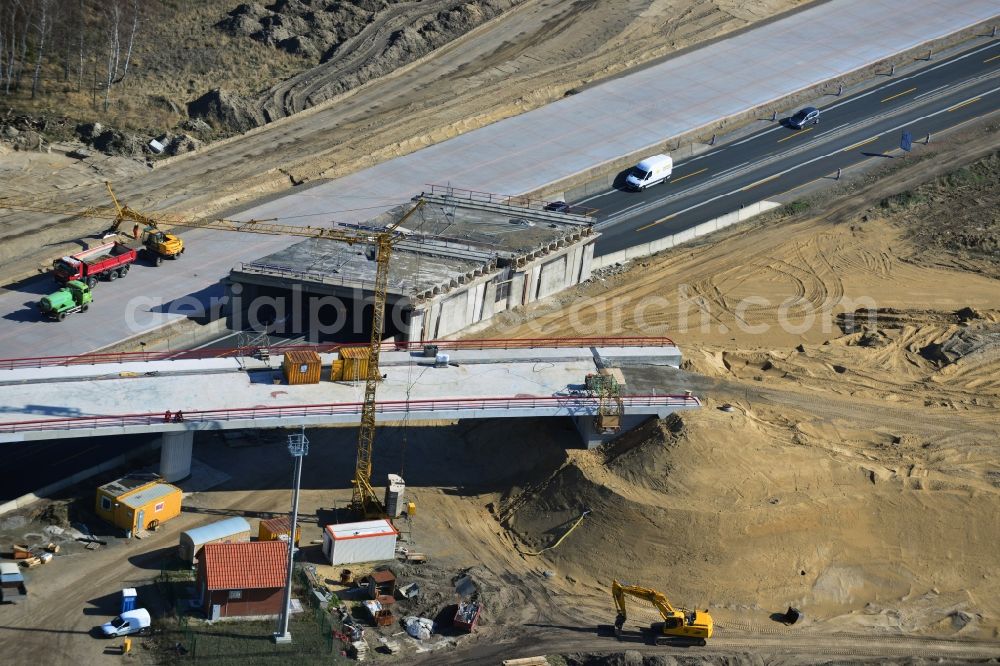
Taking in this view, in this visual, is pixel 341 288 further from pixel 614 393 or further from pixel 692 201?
pixel 692 201

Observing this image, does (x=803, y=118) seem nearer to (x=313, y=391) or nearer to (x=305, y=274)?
(x=305, y=274)

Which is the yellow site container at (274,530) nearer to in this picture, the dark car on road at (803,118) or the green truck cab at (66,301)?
the green truck cab at (66,301)

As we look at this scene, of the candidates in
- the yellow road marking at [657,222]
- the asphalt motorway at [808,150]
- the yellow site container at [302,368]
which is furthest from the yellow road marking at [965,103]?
the yellow site container at [302,368]

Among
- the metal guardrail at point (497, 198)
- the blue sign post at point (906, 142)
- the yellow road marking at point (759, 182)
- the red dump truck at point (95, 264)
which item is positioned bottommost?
the red dump truck at point (95, 264)

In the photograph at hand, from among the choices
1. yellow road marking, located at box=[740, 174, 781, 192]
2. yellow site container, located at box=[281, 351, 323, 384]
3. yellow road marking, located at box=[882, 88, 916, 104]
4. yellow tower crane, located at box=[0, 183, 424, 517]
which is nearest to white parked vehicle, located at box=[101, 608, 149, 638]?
yellow tower crane, located at box=[0, 183, 424, 517]

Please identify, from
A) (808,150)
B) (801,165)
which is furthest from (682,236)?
(808,150)

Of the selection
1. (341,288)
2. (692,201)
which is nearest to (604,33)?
(692,201)

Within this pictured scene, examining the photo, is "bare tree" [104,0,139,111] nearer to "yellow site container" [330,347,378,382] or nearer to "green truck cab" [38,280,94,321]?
"green truck cab" [38,280,94,321]
